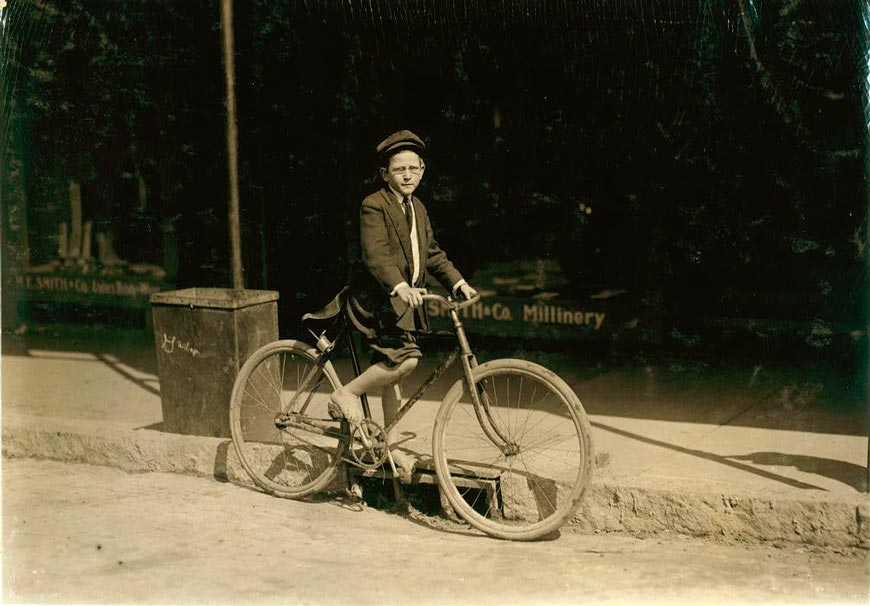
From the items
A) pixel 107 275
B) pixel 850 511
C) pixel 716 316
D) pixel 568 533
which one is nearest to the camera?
pixel 850 511

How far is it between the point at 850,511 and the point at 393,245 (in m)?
2.45

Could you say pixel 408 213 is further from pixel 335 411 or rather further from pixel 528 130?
pixel 528 130

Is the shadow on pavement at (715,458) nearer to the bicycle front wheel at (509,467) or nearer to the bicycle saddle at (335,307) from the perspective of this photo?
the bicycle front wheel at (509,467)

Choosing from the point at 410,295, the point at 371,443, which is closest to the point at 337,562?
the point at 371,443

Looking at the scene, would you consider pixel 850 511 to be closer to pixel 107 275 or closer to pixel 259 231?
pixel 259 231

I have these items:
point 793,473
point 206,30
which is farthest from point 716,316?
point 206,30

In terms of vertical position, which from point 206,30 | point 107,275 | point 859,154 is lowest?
point 107,275

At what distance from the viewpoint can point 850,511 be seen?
4.69m

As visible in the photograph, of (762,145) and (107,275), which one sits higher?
(762,145)

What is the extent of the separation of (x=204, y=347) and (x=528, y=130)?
3199 millimetres

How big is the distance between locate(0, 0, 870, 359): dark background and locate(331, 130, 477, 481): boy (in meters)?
2.47

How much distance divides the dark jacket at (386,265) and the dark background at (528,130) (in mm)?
2533

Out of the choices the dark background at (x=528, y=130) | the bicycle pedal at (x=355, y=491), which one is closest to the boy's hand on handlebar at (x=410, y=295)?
the bicycle pedal at (x=355, y=491)

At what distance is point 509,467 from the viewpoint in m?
5.30
